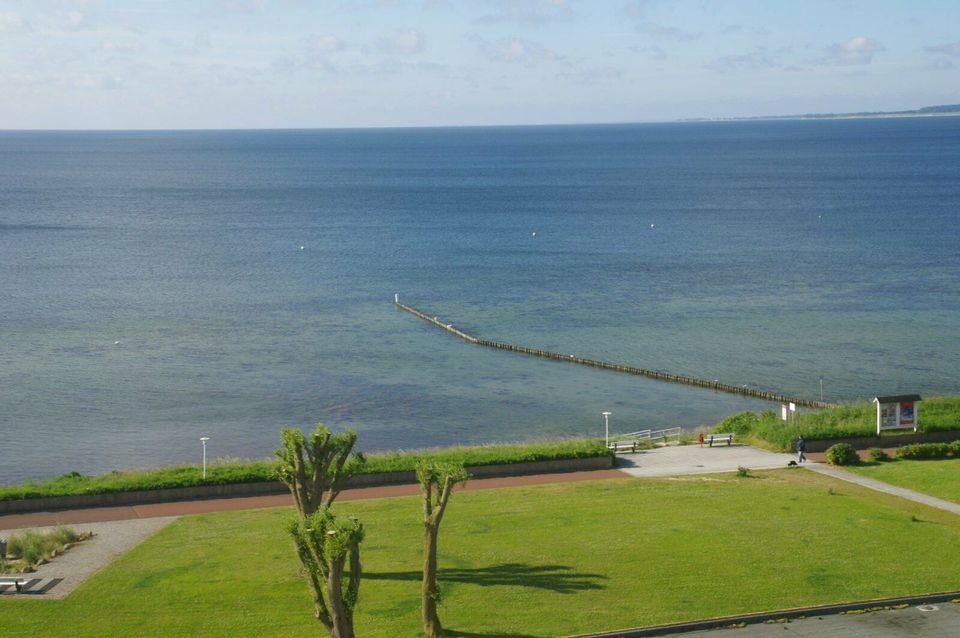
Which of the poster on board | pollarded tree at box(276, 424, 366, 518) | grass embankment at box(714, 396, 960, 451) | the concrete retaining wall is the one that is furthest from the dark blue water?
pollarded tree at box(276, 424, 366, 518)

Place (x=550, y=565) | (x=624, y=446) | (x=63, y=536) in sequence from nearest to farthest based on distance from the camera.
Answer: (x=550, y=565)
(x=63, y=536)
(x=624, y=446)

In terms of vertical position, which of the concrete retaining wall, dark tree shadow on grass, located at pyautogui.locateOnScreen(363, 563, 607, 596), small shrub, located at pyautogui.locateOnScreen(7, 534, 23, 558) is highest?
the concrete retaining wall

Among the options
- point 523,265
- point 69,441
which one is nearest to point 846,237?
point 523,265

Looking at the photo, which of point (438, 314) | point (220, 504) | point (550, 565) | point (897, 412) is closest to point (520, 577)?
point (550, 565)

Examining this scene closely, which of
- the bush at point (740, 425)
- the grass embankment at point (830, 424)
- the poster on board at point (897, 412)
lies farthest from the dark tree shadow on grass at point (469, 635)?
the poster on board at point (897, 412)

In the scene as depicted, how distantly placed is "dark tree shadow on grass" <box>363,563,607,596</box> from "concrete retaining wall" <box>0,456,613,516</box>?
10.4m

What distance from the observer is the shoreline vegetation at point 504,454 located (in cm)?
3947

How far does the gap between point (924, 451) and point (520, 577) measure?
21.7 metres

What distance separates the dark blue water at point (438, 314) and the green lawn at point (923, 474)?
1582 cm

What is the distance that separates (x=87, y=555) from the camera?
33031 millimetres

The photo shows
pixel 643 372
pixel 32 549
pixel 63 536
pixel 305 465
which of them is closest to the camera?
pixel 305 465

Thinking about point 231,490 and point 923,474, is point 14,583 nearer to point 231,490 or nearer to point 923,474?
point 231,490

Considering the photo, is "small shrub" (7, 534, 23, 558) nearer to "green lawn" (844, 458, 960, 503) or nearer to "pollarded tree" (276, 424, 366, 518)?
"pollarded tree" (276, 424, 366, 518)

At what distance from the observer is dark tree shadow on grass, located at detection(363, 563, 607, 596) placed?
29.8 m
